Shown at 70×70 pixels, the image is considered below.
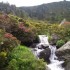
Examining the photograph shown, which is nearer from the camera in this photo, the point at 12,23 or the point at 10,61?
the point at 10,61

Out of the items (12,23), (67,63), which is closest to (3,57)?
(67,63)

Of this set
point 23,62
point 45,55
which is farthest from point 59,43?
point 23,62

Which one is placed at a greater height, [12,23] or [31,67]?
[12,23]


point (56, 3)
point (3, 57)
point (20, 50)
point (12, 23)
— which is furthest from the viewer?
point (56, 3)

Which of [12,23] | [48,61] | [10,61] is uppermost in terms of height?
[12,23]

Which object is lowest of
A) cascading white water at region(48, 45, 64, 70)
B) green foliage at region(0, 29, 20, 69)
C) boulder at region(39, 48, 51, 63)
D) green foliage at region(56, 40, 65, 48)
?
cascading white water at region(48, 45, 64, 70)

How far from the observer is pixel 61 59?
65.4ft

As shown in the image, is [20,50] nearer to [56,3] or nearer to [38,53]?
[38,53]

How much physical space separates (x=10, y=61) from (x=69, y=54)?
581 centimetres

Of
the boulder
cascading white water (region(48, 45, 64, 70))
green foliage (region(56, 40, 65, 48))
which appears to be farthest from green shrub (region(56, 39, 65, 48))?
the boulder

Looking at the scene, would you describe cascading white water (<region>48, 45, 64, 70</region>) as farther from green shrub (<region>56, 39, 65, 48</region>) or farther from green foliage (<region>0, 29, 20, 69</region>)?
green foliage (<region>0, 29, 20, 69</region>)

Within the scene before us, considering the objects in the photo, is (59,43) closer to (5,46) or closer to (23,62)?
(23,62)

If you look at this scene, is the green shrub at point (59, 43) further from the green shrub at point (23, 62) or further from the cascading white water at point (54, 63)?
the green shrub at point (23, 62)

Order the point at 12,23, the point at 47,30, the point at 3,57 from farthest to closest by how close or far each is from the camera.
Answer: the point at 47,30
the point at 12,23
the point at 3,57
